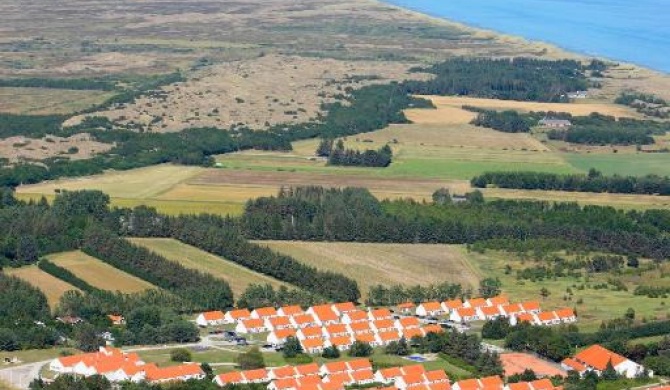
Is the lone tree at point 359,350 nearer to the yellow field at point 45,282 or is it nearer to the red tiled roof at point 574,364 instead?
the red tiled roof at point 574,364

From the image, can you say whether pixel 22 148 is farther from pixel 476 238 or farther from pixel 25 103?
pixel 476 238

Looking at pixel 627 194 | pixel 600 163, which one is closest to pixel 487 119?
pixel 600 163

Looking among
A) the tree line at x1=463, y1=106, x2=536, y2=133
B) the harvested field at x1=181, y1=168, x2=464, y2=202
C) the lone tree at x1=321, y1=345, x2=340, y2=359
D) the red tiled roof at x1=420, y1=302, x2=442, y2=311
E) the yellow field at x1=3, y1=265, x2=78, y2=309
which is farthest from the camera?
the tree line at x1=463, y1=106, x2=536, y2=133

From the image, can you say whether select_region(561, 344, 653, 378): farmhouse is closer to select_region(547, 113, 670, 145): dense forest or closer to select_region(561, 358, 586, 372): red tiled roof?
select_region(561, 358, 586, 372): red tiled roof

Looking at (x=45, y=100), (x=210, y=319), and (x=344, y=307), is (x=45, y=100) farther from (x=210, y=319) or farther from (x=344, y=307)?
(x=210, y=319)

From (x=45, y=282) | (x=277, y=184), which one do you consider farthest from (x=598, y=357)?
(x=277, y=184)

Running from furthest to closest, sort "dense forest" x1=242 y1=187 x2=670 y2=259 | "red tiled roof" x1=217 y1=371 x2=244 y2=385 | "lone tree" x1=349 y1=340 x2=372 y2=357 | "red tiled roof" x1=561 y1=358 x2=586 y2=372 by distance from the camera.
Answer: "dense forest" x1=242 y1=187 x2=670 y2=259, "lone tree" x1=349 y1=340 x2=372 y2=357, "red tiled roof" x1=561 y1=358 x2=586 y2=372, "red tiled roof" x1=217 y1=371 x2=244 y2=385

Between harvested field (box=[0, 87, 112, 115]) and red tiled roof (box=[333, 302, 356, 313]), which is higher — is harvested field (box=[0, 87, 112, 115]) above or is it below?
below

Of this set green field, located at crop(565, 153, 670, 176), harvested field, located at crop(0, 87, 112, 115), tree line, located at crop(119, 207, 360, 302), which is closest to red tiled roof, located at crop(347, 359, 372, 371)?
tree line, located at crop(119, 207, 360, 302)
